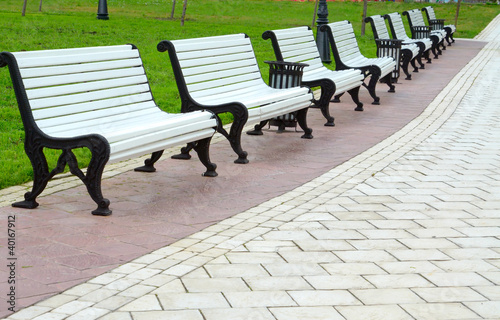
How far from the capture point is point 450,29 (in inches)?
939

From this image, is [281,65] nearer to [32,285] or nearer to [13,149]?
[13,149]

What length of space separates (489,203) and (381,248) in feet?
5.66

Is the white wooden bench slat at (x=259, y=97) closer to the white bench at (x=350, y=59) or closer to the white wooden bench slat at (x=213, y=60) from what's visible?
the white wooden bench slat at (x=213, y=60)

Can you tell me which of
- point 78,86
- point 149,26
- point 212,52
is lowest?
point 149,26

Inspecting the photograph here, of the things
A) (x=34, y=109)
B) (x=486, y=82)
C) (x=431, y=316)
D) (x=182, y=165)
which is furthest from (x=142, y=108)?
(x=486, y=82)

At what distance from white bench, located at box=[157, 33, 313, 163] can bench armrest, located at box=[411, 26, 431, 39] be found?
10.8m

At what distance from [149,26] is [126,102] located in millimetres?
14750

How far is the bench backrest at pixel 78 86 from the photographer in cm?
585

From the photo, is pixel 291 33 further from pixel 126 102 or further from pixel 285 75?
pixel 126 102

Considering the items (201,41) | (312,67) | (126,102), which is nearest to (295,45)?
(312,67)

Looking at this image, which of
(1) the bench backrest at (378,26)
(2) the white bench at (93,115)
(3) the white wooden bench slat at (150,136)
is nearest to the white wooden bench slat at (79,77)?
(2) the white bench at (93,115)

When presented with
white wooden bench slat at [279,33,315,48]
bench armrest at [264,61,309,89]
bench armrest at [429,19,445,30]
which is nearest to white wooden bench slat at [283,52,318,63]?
white wooden bench slat at [279,33,315,48]

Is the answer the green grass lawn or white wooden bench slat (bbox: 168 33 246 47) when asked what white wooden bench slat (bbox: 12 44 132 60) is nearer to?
white wooden bench slat (bbox: 168 33 246 47)

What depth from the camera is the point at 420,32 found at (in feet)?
64.8
